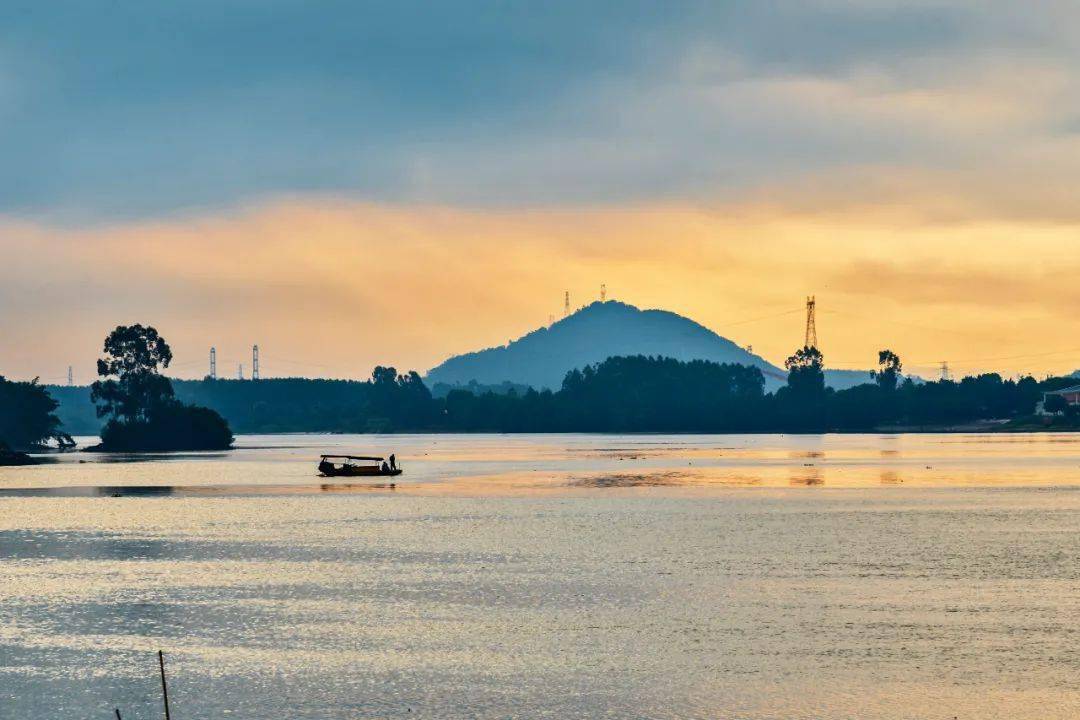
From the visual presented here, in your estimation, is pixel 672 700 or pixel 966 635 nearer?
pixel 672 700

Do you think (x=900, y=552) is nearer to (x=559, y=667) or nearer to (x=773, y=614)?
(x=773, y=614)

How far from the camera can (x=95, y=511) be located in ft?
360

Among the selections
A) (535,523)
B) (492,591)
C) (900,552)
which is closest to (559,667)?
(492,591)

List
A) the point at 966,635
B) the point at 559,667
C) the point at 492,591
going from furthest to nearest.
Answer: the point at 492,591
the point at 966,635
the point at 559,667

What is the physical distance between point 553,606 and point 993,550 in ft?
99.6

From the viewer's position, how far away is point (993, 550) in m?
74.6

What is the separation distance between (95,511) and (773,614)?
71.9m

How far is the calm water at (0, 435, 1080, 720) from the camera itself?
3925cm

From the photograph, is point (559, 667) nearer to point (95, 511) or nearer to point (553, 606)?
point (553, 606)

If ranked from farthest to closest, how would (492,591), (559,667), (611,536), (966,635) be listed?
(611,536) → (492,591) → (966,635) → (559,667)

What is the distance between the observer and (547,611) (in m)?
54.3

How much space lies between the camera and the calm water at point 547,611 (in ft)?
129

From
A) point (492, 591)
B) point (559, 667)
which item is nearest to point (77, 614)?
point (492, 591)

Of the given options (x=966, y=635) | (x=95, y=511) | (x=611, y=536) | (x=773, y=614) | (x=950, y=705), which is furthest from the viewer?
(x=95, y=511)
